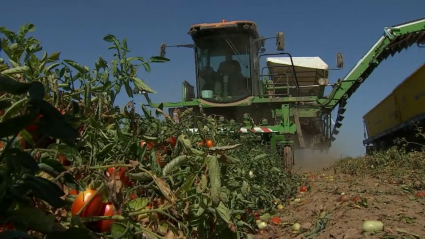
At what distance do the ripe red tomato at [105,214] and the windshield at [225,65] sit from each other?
8.42 m

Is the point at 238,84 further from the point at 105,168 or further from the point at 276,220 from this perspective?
the point at 105,168

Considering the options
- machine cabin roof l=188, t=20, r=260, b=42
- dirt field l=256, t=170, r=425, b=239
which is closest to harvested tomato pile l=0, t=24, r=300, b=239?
dirt field l=256, t=170, r=425, b=239

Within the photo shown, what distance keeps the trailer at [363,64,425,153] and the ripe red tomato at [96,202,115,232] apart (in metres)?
6.87

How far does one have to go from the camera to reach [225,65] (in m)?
10.0

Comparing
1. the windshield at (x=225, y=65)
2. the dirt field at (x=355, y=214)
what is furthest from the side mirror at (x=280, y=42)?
the dirt field at (x=355, y=214)

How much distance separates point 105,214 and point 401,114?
1166cm

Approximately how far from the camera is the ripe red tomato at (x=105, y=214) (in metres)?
1.40

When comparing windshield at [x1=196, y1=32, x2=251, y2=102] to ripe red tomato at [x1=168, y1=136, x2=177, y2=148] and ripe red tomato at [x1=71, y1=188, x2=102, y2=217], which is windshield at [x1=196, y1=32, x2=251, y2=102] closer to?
ripe red tomato at [x1=168, y1=136, x2=177, y2=148]

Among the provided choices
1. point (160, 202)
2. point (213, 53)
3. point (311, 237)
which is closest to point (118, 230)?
point (160, 202)

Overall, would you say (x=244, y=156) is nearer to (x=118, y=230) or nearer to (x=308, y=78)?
(x=118, y=230)

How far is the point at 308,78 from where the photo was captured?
14250 millimetres

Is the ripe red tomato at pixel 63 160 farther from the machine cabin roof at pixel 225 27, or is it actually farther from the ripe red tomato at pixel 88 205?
the machine cabin roof at pixel 225 27

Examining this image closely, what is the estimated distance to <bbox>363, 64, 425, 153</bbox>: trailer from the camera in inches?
395

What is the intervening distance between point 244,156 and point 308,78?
10597 millimetres
